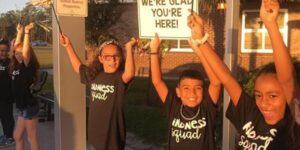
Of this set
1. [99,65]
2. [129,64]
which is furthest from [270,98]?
[99,65]

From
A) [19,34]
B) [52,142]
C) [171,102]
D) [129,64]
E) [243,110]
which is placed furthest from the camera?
[52,142]

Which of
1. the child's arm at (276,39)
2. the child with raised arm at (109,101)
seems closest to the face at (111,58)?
the child with raised arm at (109,101)

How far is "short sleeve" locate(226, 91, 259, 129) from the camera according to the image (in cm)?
270

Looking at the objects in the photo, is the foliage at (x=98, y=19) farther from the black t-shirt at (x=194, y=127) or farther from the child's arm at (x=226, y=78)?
the child's arm at (x=226, y=78)

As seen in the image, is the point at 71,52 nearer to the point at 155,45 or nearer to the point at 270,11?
the point at 155,45

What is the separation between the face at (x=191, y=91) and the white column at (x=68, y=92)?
4.86 ft

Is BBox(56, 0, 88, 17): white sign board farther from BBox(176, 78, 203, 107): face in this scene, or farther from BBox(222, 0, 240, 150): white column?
BBox(176, 78, 203, 107): face

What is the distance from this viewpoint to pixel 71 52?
438 centimetres

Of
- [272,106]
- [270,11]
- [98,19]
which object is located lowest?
[272,106]

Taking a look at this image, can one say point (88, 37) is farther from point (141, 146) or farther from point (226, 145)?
point (226, 145)

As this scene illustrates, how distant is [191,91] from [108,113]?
994 millimetres

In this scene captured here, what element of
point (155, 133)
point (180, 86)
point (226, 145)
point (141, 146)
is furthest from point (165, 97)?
point (155, 133)

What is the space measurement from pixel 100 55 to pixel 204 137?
1.39m

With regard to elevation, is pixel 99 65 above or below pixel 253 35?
below
